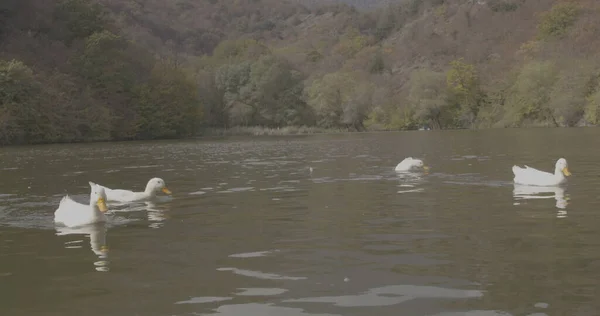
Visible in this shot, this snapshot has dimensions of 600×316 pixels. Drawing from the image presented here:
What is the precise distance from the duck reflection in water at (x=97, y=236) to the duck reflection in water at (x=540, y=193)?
27.0 feet

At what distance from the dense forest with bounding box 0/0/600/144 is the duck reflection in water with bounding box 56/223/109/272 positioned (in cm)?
5609

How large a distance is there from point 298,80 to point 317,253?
10421 centimetres

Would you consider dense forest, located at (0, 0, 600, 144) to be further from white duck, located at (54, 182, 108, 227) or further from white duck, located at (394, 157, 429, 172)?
white duck, located at (54, 182, 108, 227)

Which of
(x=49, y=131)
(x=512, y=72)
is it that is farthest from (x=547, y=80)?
(x=49, y=131)

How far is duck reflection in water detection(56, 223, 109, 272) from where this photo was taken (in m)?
9.64

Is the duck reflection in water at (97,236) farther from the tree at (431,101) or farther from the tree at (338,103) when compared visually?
the tree at (338,103)

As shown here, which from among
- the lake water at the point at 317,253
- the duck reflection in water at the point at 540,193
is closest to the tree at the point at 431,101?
the lake water at the point at 317,253

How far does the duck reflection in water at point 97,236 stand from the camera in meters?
9.64

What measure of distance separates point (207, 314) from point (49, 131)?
6892 cm

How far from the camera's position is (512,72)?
111 m

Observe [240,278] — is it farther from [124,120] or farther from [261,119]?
[261,119]

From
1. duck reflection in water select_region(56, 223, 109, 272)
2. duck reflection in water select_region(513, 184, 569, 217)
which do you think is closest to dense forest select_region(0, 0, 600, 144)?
duck reflection in water select_region(56, 223, 109, 272)

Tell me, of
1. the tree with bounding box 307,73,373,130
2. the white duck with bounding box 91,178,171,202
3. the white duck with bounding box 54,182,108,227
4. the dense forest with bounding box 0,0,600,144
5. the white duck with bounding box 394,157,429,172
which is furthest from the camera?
the tree with bounding box 307,73,373,130

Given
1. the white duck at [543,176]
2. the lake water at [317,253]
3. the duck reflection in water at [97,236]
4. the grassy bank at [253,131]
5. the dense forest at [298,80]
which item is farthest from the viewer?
the grassy bank at [253,131]
